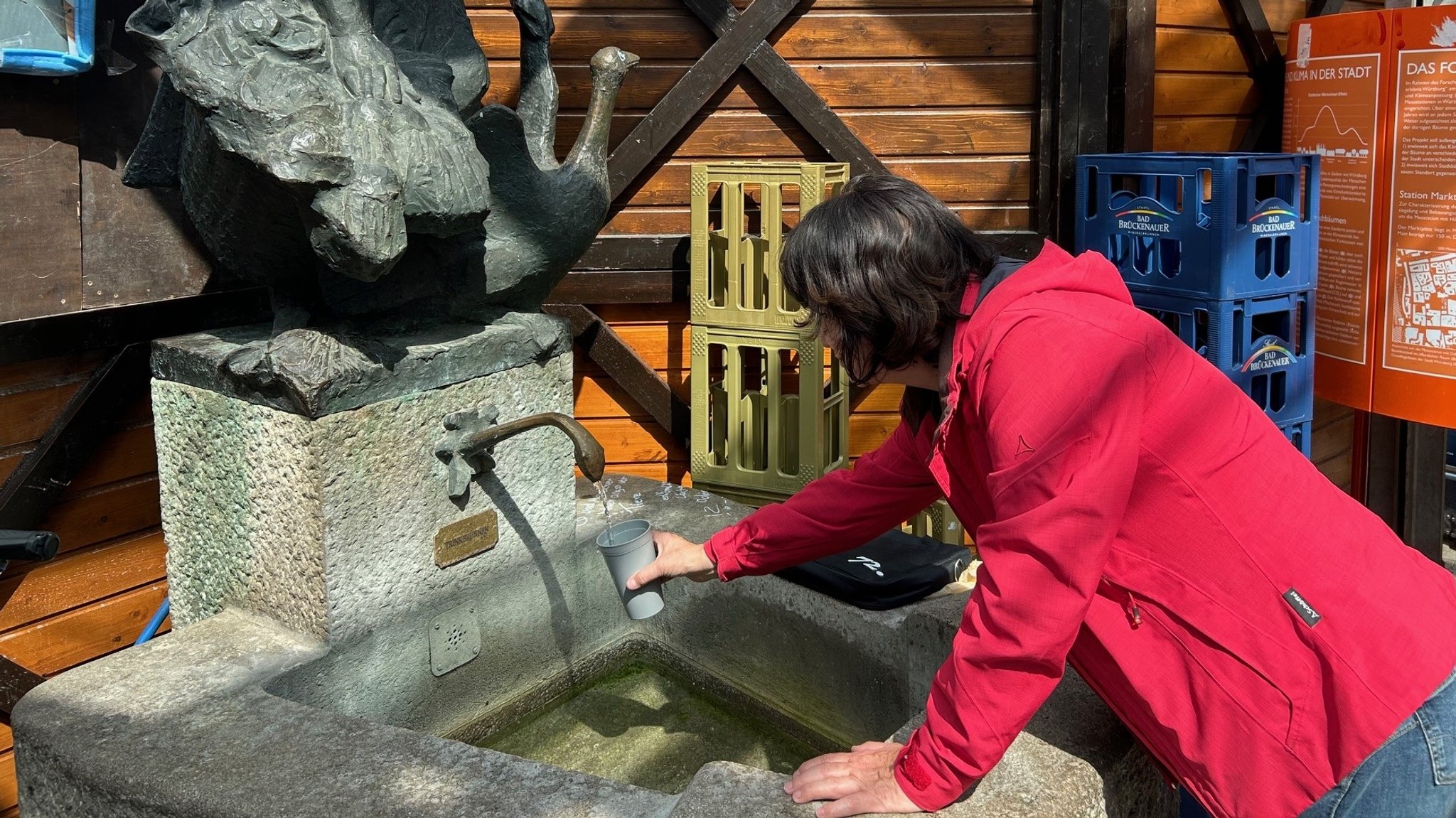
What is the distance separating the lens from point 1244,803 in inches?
58.9

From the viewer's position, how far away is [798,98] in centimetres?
406

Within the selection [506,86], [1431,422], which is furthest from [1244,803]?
[506,86]

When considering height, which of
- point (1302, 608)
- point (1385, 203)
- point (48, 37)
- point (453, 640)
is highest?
point (48, 37)

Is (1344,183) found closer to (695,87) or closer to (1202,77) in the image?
(1202,77)

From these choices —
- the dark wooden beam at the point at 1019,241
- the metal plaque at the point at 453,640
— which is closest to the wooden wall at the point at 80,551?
the metal plaque at the point at 453,640

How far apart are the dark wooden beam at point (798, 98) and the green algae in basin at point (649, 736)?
76.7 inches

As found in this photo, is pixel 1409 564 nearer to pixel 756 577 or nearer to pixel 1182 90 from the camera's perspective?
pixel 756 577

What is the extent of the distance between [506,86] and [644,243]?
0.65 metres

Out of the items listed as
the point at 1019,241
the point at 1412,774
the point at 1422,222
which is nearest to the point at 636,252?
the point at 1019,241

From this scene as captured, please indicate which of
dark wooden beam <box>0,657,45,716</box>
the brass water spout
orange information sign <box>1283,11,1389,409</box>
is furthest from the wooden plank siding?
dark wooden beam <box>0,657,45,716</box>

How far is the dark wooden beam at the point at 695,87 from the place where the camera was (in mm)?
3979

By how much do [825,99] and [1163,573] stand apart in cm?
289

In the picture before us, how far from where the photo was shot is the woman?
1.42m

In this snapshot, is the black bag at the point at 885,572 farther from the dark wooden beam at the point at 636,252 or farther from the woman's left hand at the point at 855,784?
the dark wooden beam at the point at 636,252
